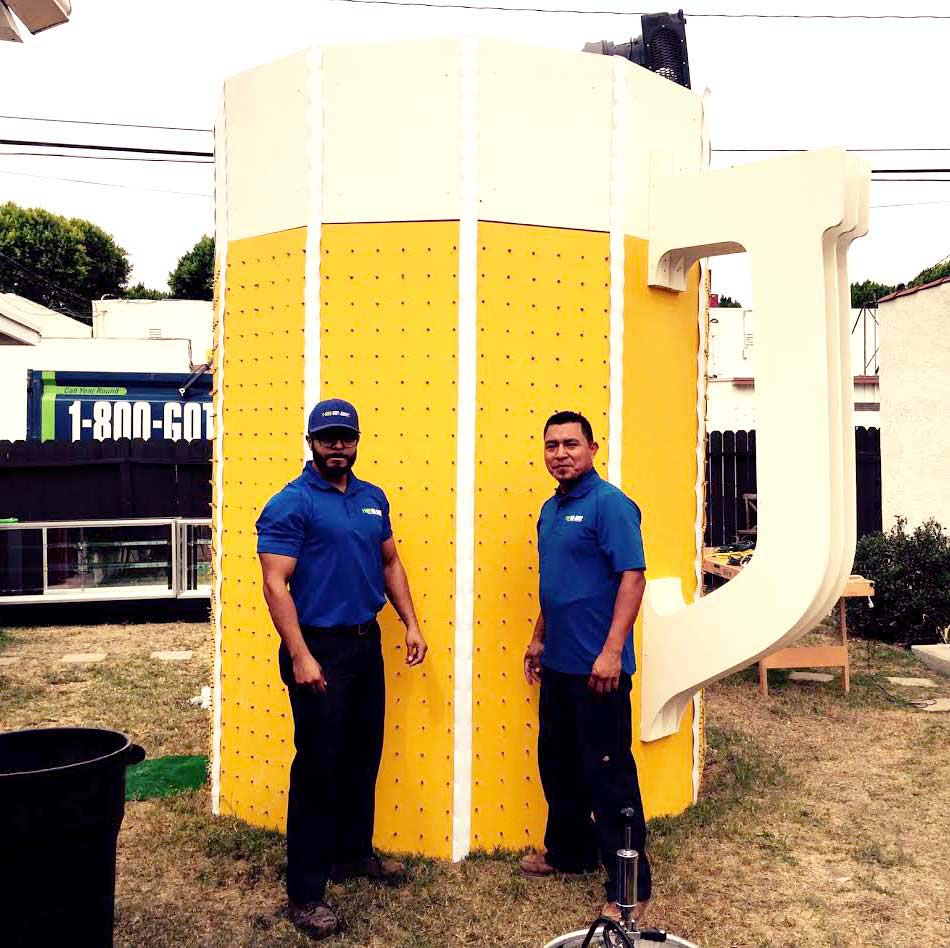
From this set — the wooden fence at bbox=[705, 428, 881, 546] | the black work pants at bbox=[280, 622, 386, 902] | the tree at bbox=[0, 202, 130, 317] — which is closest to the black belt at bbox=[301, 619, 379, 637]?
the black work pants at bbox=[280, 622, 386, 902]

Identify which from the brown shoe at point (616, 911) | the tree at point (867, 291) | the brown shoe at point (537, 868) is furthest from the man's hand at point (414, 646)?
the tree at point (867, 291)

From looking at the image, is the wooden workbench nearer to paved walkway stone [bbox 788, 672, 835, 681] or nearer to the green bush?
paved walkway stone [bbox 788, 672, 835, 681]

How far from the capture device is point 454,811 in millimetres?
4418

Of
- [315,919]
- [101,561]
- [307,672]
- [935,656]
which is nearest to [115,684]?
[101,561]

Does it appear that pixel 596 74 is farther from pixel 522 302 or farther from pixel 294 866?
pixel 294 866

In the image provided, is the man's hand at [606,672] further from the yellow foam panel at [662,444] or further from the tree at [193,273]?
the tree at [193,273]

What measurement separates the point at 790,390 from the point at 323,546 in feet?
6.99

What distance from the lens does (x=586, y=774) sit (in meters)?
3.93

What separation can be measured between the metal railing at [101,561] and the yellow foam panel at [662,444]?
7862mm

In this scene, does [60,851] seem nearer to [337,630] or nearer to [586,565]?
[337,630]

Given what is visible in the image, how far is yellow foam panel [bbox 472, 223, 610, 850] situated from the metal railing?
25.7 ft

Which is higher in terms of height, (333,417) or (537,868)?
(333,417)

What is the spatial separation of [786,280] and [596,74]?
4.36ft

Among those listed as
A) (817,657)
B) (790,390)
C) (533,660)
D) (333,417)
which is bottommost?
(817,657)
